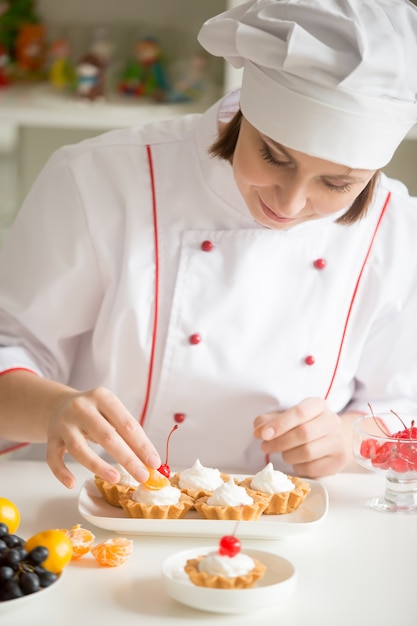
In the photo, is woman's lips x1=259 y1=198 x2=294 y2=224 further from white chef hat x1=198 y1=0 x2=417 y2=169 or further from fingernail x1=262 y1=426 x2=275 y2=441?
fingernail x1=262 y1=426 x2=275 y2=441

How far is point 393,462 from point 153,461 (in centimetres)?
33

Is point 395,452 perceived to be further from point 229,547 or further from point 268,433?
point 229,547

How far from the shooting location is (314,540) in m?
1.20

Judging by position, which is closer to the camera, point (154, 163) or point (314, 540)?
point (314, 540)

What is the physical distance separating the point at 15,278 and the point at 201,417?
1.21 ft

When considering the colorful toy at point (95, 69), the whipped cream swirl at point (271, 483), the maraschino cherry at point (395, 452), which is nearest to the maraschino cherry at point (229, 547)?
the whipped cream swirl at point (271, 483)

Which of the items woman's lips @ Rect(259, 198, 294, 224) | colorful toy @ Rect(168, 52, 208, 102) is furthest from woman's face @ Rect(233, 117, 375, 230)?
colorful toy @ Rect(168, 52, 208, 102)

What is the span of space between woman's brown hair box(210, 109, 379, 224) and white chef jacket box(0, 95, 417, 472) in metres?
0.03


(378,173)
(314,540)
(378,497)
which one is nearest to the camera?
(314,540)

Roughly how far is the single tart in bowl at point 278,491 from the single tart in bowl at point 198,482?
0.16 feet

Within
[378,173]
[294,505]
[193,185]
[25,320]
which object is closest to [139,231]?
[193,185]

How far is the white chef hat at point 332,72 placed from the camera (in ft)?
3.91

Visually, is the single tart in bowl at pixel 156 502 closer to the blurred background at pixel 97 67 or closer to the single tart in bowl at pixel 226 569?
the single tart in bowl at pixel 226 569

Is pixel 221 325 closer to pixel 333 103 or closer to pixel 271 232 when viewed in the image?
pixel 271 232
